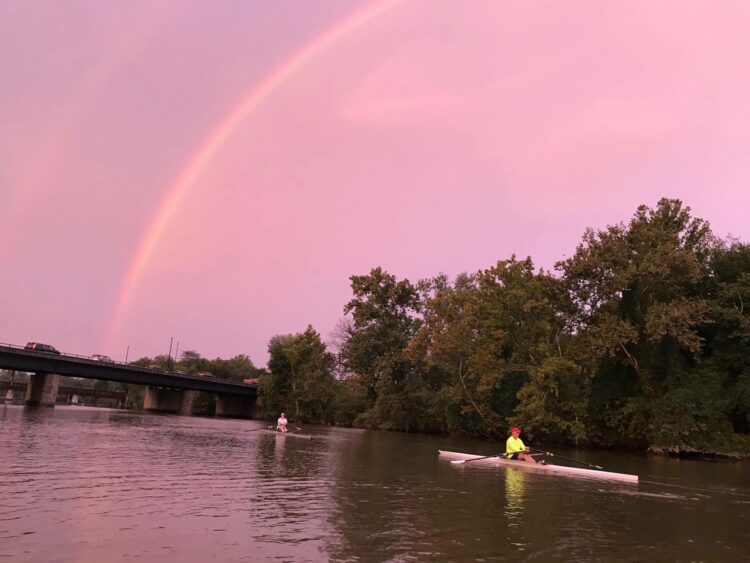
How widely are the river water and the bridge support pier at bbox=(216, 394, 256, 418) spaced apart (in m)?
113

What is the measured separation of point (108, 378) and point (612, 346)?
80584mm

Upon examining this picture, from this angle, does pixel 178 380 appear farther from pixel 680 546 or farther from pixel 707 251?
pixel 680 546

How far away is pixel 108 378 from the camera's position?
95312 mm

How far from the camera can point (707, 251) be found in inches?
2298

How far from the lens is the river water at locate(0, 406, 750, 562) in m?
11.6

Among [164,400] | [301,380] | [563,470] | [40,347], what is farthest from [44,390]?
[563,470]

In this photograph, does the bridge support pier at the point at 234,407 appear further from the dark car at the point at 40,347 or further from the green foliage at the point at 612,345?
the green foliage at the point at 612,345

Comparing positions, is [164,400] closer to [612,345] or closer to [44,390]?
[44,390]

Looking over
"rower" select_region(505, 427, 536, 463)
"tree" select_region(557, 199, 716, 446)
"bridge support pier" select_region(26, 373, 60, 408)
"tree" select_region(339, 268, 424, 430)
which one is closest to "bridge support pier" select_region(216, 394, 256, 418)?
"bridge support pier" select_region(26, 373, 60, 408)

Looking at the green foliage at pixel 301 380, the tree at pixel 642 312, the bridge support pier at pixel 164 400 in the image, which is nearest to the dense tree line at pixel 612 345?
the tree at pixel 642 312

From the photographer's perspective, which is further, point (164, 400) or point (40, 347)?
point (164, 400)

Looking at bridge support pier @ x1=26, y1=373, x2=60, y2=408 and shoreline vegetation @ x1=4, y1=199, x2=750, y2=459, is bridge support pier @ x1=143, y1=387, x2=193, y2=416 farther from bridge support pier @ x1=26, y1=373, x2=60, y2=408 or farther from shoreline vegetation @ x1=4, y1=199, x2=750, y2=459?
shoreline vegetation @ x1=4, y1=199, x2=750, y2=459

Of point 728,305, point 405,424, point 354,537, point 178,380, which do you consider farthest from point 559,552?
point 178,380

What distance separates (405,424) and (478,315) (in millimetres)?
24060
